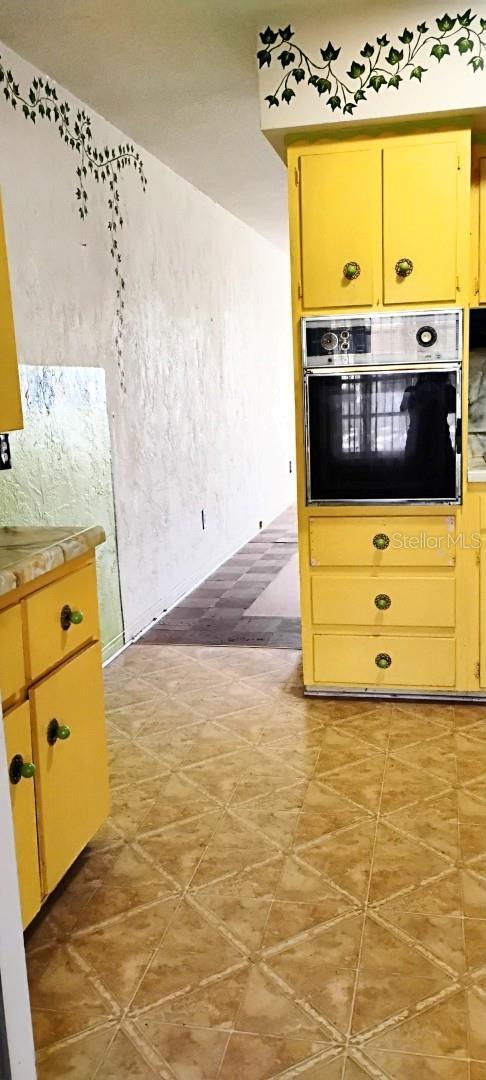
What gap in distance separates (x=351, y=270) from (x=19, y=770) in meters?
2.17

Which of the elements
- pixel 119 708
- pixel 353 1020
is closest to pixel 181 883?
pixel 353 1020

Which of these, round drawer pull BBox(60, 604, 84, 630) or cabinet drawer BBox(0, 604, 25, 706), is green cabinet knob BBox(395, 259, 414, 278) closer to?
round drawer pull BBox(60, 604, 84, 630)

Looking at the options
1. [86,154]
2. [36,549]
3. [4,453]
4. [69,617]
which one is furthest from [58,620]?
[86,154]

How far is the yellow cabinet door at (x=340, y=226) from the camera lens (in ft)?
10.3

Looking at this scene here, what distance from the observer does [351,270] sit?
3188 mm

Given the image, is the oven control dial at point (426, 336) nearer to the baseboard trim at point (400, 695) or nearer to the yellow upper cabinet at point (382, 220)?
the yellow upper cabinet at point (382, 220)

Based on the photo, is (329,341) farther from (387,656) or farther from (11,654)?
(11,654)

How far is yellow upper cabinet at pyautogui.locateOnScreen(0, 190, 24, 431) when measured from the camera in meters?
2.04

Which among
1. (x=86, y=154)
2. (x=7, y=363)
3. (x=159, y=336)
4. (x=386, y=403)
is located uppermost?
(x=86, y=154)

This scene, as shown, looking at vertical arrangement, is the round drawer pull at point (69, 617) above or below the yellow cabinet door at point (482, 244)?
below

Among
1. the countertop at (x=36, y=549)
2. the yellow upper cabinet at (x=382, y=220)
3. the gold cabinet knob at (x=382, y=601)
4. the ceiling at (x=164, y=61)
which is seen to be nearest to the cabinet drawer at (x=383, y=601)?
the gold cabinet knob at (x=382, y=601)

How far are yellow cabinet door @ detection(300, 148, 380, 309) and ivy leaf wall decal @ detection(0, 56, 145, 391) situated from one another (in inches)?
42.5

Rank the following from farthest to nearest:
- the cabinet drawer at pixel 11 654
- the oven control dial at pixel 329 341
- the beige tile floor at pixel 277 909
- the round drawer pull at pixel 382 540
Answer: the round drawer pull at pixel 382 540 → the oven control dial at pixel 329 341 → the cabinet drawer at pixel 11 654 → the beige tile floor at pixel 277 909

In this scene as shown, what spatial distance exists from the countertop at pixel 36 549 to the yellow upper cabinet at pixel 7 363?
0.28 m
